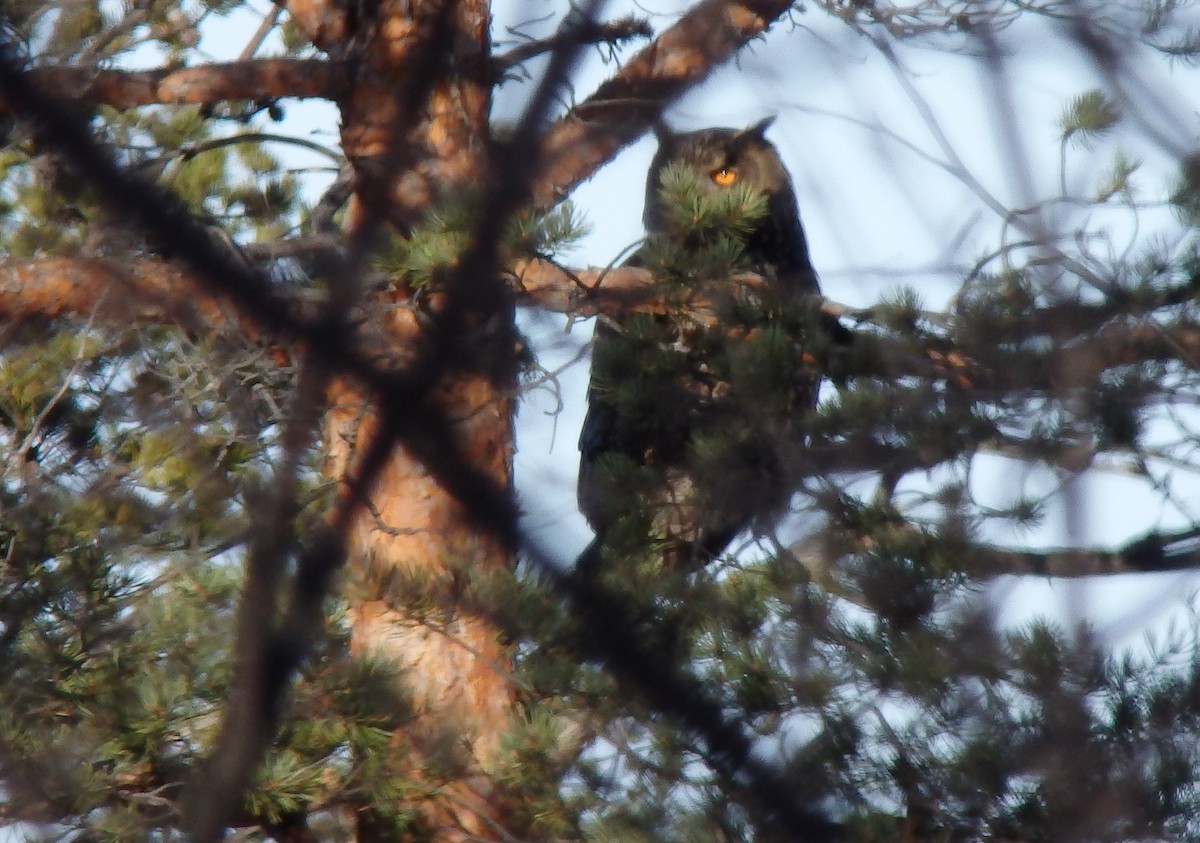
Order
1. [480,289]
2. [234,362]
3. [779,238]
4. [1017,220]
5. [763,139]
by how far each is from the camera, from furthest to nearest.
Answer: [763,139] < [779,238] < [234,362] < [1017,220] < [480,289]

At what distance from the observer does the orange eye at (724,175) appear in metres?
5.03

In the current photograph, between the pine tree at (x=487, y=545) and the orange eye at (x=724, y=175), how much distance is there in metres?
1.77

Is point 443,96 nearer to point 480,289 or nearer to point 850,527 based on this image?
point 850,527

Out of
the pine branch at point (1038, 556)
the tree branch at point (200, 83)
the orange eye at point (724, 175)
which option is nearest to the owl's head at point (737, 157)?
the orange eye at point (724, 175)

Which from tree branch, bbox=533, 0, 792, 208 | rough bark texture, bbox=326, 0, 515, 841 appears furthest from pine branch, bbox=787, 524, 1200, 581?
tree branch, bbox=533, 0, 792, 208

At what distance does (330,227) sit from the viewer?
3.37m

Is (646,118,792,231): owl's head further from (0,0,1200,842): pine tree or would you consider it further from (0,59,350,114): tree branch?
(0,59,350,114): tree branch

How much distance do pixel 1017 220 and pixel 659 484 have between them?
1447mm

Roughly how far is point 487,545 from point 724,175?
4.04 m

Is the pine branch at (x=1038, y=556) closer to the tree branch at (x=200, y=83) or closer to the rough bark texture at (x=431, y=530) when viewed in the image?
the rough bark texture at (x=431, y=530)

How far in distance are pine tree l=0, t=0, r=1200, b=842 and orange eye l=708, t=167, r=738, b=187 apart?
5.82ft

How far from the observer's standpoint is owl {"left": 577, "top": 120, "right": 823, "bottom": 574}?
2393 mm

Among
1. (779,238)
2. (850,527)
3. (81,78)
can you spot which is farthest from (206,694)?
(779,238)

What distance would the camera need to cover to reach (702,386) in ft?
8.74
